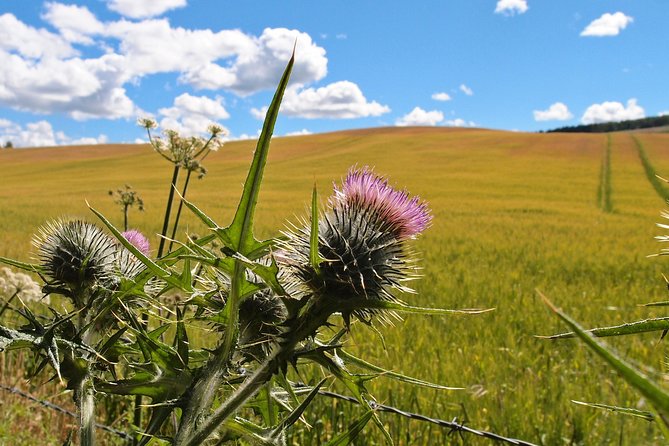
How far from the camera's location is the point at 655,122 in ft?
437

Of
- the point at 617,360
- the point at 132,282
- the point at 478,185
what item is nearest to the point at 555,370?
the point at 132,282

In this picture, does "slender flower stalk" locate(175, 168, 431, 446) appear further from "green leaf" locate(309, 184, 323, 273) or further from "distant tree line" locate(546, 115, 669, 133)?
"distant tree line" locate(546, 115, 669, 133)

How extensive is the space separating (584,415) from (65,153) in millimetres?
87360

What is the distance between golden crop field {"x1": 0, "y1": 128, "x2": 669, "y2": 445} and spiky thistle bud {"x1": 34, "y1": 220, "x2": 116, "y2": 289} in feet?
2.31

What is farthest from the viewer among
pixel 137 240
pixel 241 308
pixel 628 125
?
pixel 628 125

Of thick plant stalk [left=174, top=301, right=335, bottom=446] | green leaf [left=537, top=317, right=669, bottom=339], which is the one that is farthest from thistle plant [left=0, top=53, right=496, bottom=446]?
green leaf [left=537, top=317, right=669, bottom=339]

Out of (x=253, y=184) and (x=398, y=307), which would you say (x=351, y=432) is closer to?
(x=398, y=307)

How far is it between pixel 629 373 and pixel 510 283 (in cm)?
1026

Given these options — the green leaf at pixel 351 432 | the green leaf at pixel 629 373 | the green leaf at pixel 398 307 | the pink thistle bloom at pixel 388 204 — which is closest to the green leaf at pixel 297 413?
the green leaf at pixel 351 432

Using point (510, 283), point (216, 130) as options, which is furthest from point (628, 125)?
point (216, 130)

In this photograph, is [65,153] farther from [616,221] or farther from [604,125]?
[604,125]

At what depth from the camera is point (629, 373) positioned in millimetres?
462

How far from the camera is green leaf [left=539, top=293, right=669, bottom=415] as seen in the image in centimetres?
46

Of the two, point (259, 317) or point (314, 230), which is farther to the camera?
point (259, 317)
